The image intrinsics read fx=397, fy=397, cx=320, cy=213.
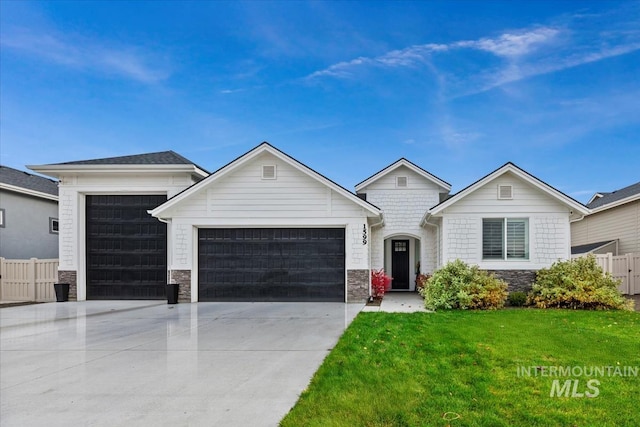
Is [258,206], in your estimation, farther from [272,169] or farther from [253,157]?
[253,157]

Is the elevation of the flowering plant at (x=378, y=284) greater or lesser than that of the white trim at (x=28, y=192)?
lesser

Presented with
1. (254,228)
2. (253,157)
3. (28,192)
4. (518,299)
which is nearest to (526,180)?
(518,299)

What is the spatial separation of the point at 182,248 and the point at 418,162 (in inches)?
→ 426

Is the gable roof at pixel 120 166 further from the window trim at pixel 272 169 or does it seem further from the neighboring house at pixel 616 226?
the neighboring house at pixel 616 226

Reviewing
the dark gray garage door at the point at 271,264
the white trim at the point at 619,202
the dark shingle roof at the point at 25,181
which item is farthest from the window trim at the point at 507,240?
the dark shingle roof at the point at 25,181

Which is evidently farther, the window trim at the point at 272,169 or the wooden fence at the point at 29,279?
the wooden fence at the point at 29,279

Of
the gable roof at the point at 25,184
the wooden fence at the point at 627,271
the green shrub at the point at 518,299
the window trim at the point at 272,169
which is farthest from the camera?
the gable roof at the point at 25,184

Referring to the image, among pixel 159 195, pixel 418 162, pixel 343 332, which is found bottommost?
pixel 343 332

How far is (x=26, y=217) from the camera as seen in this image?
57.0 ft

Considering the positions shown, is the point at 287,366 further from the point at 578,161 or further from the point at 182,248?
the point at 578,161

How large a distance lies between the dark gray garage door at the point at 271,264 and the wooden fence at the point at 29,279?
5.95 meters

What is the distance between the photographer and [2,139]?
61.0ft

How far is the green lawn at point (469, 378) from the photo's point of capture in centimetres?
374

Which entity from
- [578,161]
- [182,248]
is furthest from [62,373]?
[578,161]
